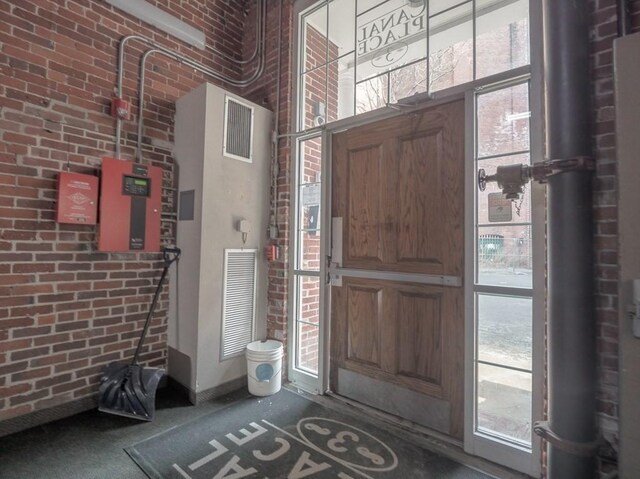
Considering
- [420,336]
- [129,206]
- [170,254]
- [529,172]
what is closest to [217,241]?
[170,254]

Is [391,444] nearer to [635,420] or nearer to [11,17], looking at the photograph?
[635,420]

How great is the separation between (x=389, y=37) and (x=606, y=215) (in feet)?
6.64

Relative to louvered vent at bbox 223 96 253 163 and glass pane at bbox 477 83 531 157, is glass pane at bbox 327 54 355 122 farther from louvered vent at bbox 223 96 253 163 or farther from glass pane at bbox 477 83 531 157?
glass pane at bbox 477 83 531 157

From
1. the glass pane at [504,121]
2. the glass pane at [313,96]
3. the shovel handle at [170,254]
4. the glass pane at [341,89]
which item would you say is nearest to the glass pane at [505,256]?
the glass pane at [504,121]

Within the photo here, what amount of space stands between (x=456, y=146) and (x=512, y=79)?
478 mm

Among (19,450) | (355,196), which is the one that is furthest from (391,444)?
(19,450)

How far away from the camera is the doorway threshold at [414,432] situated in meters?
1.89

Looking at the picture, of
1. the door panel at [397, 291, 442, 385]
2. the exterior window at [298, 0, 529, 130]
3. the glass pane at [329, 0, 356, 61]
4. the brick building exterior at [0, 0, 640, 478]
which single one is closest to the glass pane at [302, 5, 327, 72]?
the exterior window at [298, 0, 529, 130]

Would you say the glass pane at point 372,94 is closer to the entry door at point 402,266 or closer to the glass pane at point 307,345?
the entry door at point 402,266

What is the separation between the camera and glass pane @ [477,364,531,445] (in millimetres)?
1906

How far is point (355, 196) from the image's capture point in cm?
269

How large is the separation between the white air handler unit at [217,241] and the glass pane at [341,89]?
0.68 m

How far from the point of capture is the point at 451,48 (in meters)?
2.30

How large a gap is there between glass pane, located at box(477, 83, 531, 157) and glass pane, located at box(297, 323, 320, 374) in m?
2.09
